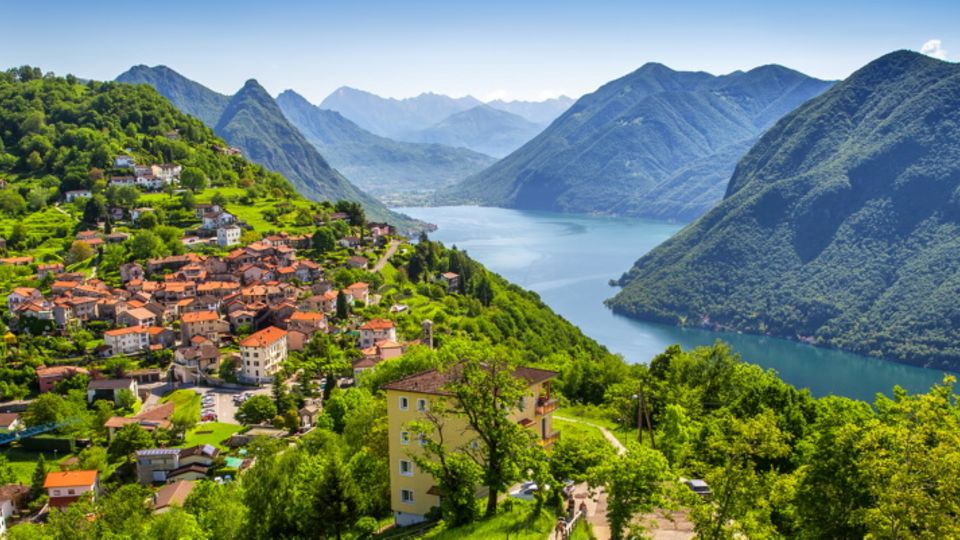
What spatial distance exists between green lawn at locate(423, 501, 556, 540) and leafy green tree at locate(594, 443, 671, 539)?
170 cm

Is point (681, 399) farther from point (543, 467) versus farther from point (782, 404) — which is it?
point (543, 467)

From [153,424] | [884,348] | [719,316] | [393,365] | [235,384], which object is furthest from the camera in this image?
[719,316]

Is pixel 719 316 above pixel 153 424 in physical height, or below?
below

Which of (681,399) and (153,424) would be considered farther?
(153,424)

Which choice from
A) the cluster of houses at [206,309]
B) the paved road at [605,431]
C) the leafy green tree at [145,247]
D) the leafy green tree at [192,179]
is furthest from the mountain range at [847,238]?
the paved road at [605,431]

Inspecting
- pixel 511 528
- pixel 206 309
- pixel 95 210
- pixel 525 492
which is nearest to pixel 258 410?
pixel 206 309

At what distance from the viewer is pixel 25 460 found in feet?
159

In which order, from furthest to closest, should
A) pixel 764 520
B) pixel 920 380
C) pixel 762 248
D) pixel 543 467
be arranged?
pixel 762 248, pixel 920 380, pixel 543 467, pixel 764 520

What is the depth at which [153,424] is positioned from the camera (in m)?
48.9

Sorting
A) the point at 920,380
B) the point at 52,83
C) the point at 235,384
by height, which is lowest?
the point at 920,380

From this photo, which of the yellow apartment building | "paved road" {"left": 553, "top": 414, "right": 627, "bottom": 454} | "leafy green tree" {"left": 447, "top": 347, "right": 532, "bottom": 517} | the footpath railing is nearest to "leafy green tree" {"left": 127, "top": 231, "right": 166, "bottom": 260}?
the footpath railing

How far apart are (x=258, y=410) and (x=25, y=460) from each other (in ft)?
48.9

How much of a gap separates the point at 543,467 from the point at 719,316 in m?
121

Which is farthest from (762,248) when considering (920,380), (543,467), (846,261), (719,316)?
(543,467)
